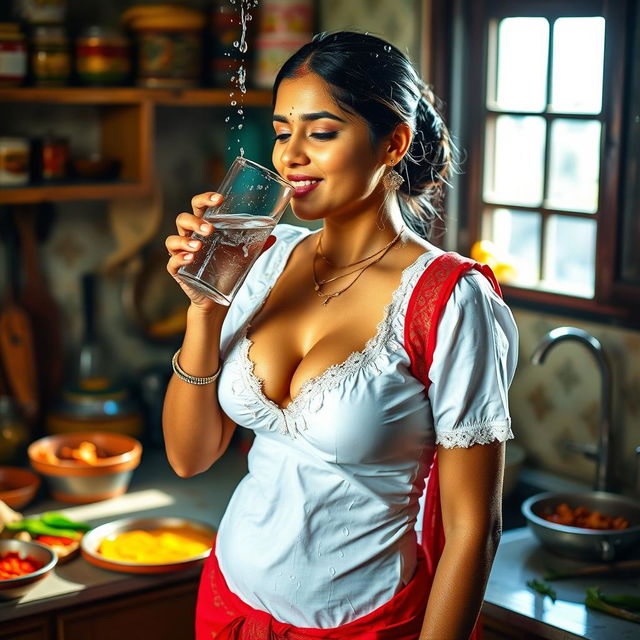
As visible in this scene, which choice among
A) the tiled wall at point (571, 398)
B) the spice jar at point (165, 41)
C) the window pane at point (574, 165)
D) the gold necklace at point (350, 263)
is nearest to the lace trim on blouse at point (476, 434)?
the gold necklace at point (350, 263)

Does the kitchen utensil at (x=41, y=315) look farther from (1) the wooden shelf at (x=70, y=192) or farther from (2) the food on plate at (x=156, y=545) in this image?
(2) the food on plate at (x=156, y=545)

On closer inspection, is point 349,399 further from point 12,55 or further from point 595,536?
point 12,55

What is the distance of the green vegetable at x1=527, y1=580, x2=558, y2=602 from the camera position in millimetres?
2008

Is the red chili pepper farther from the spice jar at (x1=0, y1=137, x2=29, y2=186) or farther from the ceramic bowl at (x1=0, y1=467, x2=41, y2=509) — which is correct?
the spice jar at (x1=0, y1=137, x2=29, y2=186)

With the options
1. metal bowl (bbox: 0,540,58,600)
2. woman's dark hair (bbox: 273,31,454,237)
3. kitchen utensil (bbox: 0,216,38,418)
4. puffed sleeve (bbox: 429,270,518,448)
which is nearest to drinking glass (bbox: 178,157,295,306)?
woman's dark hair (bbox: 273,31,454,237)

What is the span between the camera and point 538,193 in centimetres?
272

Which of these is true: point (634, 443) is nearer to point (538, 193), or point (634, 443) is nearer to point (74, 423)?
point (538, 193)

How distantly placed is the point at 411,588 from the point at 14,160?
1.61 m

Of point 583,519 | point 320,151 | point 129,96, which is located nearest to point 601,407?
point 583,519

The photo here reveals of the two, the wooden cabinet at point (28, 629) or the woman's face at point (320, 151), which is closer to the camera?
the woman's face at point (320, 151)

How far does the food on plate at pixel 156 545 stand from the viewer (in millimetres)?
2238

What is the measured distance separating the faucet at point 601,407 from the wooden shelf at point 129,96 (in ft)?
3.76

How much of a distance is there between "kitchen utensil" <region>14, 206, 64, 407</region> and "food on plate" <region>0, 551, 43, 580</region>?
873mm

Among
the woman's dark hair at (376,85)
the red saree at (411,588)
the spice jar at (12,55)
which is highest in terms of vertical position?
the spice jar at (12,55)
